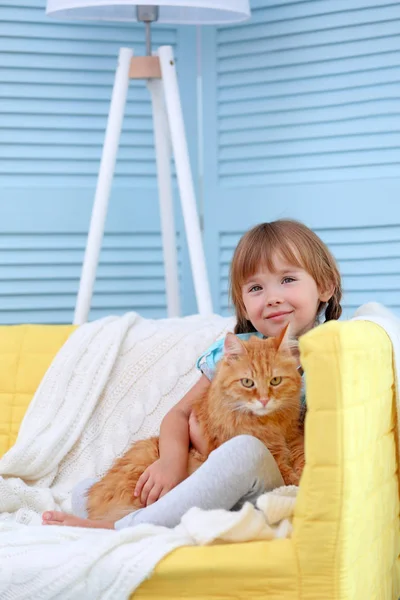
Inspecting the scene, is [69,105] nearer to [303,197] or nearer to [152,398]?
[303,197]

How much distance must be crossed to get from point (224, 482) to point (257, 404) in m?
0.15

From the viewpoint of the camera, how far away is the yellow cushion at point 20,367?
2.26 meters

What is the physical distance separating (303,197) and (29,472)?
1.25m

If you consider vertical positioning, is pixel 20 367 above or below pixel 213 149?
below

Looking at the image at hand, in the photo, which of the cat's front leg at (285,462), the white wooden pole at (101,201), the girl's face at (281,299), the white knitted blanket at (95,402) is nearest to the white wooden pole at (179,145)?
the white wooden pole at (101,201)

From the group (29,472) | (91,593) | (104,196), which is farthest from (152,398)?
(91,593)

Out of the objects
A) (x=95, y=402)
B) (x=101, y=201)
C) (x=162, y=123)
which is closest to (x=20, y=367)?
(x=95, y=402)

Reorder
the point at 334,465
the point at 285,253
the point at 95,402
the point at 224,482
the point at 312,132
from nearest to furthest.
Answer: the point at 334,465 → the point at 224,482 → the point at 285,253 → the point at 95,402 → the point at 312,132

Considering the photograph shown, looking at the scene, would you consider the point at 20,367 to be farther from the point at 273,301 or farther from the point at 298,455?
the point at 298,455

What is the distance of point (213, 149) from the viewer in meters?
3.06

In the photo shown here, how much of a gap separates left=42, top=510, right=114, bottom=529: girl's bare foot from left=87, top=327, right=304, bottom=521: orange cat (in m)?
0.05

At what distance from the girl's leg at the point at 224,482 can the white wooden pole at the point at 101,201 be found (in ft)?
3.48

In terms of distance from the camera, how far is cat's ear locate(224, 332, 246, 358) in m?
1.69

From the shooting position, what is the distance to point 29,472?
6.98 ft
